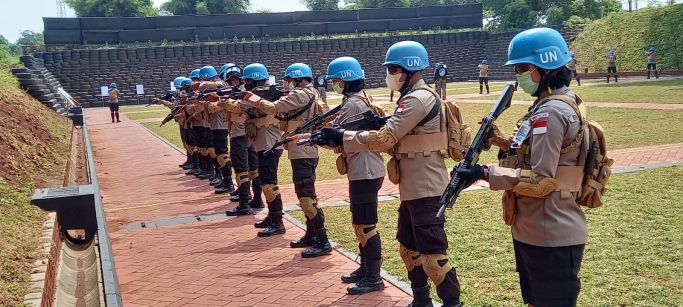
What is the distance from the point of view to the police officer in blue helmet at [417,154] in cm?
454

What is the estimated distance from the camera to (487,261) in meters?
6.00

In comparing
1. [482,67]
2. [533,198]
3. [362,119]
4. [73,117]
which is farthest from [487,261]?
[482,67]

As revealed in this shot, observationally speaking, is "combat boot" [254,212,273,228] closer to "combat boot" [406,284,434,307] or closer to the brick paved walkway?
the brick paved walkway

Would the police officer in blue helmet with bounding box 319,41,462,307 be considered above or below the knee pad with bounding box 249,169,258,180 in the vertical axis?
above

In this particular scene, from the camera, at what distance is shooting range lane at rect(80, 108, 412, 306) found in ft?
18.8

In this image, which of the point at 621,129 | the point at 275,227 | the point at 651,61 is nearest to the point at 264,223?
the point at 275,227

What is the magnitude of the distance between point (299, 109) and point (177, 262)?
7.00 ft

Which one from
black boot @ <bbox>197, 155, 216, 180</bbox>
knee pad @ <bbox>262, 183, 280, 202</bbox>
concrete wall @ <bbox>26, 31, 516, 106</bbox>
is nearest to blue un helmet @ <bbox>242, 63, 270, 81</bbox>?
knee pad @ <bbox>262, 183, 280, 202</bbox>

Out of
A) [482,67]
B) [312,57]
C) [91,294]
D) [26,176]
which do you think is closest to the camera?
[91,294]

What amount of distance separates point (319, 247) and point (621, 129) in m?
9.41

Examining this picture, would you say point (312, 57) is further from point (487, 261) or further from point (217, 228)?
point (487, 261)

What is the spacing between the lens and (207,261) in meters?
7.01

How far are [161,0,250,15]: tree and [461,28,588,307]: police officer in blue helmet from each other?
6474cm

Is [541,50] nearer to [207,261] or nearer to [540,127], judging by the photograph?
[540,127]
